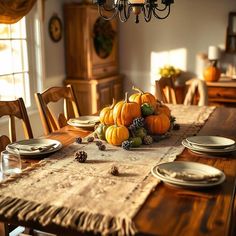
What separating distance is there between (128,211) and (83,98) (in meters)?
3.42

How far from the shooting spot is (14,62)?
3.87 m

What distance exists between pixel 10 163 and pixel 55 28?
306 centimetres

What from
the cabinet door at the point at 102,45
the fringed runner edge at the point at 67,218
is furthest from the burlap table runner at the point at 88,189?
the cabinet door at the point at 102,45

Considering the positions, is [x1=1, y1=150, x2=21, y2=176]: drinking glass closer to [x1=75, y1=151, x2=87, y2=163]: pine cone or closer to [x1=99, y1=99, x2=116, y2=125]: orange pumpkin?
[x1=75, y1=151, x2=87, y2=163]: pine cone

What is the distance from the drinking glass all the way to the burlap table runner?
5 cm

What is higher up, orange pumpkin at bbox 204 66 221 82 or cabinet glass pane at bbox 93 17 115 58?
cabinet glass pane at bbox 93 17 115 58

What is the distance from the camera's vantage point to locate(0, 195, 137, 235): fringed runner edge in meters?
1.09

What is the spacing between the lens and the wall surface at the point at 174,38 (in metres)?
4.62

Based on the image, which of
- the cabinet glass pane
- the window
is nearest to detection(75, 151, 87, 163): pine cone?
the window

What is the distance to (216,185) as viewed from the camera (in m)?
1.34

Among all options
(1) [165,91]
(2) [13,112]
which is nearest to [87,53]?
(1) [165,91]

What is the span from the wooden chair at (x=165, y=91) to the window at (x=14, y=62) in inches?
62.7

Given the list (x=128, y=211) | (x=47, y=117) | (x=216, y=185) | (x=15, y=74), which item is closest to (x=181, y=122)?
(x=47, y=117)

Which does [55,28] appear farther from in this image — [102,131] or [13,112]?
[102,131]
